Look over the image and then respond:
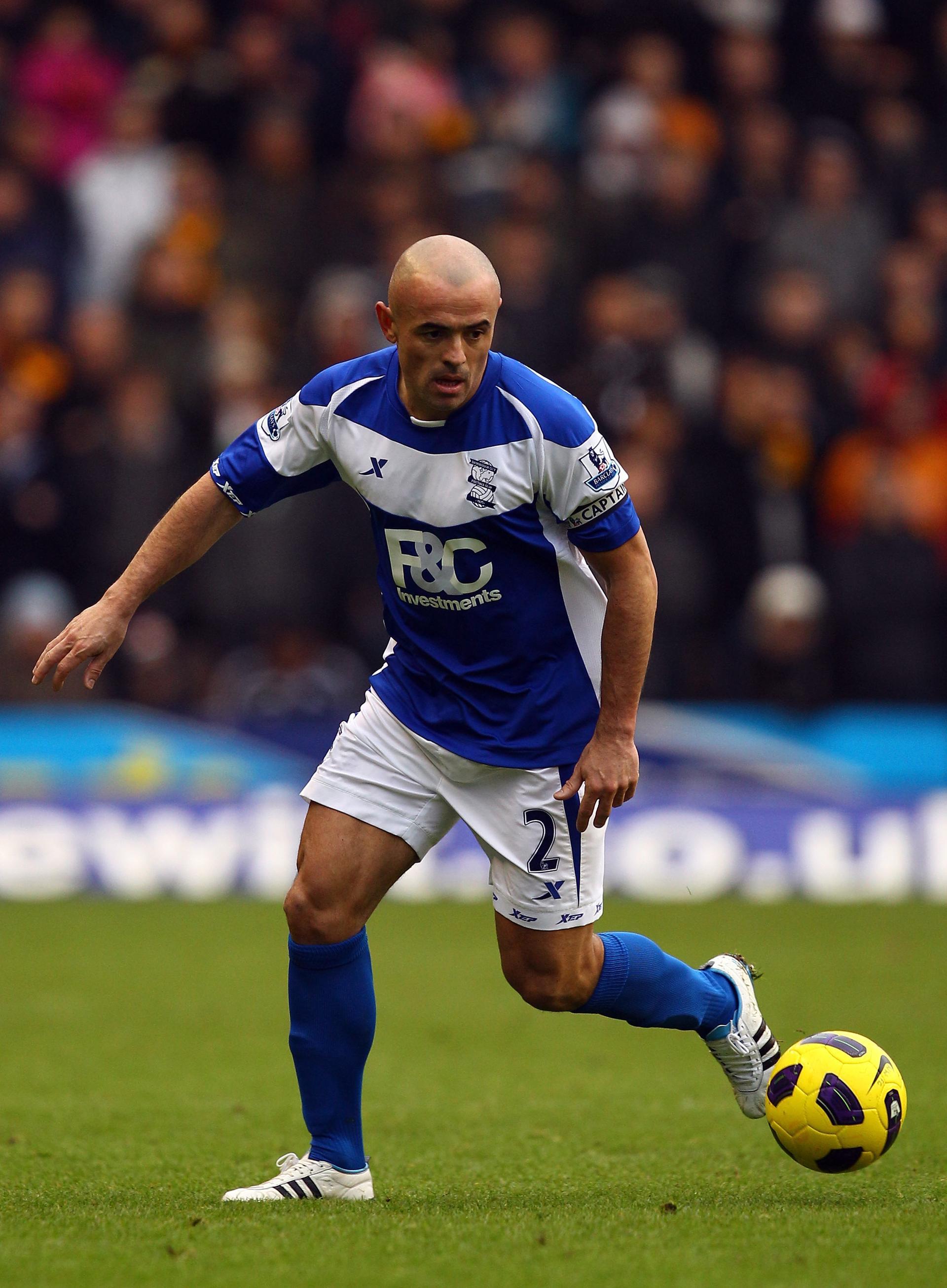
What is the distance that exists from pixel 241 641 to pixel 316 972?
7.36m

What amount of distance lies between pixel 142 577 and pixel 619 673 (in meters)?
1.30

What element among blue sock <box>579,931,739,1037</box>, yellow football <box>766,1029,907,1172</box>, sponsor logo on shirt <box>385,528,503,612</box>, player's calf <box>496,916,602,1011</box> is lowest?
yellow football <box>766,1029,907,1172</box>

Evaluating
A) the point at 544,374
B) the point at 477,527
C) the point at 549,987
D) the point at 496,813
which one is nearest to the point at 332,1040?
the point at 549,987

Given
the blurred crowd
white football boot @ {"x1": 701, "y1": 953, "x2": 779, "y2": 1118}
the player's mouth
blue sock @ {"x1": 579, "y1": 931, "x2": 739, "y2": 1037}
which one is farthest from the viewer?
the blurred crowd

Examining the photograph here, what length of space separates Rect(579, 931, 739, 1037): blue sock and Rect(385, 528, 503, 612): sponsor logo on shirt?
42.1 inches

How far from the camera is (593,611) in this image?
5117 mm

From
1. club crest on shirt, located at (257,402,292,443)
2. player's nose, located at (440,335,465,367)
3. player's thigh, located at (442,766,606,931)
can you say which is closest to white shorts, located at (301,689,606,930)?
player's thigh, located at (442,766,606,931)

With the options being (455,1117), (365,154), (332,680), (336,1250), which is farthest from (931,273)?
(336,1250)

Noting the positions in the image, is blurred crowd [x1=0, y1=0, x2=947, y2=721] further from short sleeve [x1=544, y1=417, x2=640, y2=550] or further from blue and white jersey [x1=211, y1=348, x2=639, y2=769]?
short sleeve [x1=544, y1=417, x2=640, y2=550]

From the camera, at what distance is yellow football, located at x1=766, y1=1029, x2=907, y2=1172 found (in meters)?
4.86

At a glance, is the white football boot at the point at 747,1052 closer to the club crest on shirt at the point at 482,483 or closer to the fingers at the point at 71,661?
the club crest on shirt at the point at 482,483

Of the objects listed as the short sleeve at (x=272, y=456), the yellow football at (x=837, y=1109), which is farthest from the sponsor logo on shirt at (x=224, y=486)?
the yellow football at (x=837, y=1109)

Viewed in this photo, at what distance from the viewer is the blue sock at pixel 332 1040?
503 centimetres

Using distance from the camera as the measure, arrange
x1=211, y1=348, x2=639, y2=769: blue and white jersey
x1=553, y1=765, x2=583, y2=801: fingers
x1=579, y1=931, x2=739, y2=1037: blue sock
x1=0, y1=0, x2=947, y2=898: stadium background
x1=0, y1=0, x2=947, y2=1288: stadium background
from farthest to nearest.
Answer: x1=0, y1=0, x2=947, y2=898: stadium background
x1=0, y1=0, x2=947, y2=1288: stadium background
x1=579, y1=931, x2=739, y2=1037: blue sock
x1=553, y1=765, x2=583, y2=801: fingers
x1=211, y1=348, x2=639, y2=769: blue and white jersey
